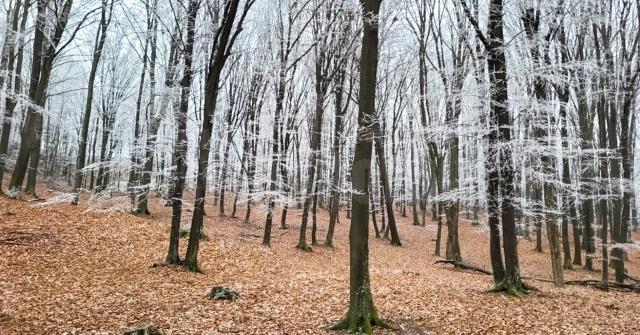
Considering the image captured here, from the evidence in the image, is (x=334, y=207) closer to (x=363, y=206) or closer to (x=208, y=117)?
(x=208, y=117)

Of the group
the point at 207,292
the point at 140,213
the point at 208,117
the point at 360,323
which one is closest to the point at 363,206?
the point at 360,323

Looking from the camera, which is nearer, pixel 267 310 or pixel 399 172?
pixel 267 310

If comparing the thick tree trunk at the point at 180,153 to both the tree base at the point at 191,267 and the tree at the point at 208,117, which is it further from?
the tree at the point at 208,117

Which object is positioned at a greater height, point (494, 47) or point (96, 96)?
point (96, 96)

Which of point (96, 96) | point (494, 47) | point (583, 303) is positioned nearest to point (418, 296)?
point (583, 303)

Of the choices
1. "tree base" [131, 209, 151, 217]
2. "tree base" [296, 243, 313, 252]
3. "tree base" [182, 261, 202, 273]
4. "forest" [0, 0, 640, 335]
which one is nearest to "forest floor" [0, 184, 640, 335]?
"forest" [0, 0, 640, 335]

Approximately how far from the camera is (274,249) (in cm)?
1554

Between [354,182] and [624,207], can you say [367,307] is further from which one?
[624,207]

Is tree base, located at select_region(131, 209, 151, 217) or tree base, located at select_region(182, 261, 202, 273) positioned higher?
tree base, located at select_region(131, 209, 151, 217)

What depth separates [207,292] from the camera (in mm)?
8578

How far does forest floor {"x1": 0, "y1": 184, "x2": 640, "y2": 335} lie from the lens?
6.52 metres

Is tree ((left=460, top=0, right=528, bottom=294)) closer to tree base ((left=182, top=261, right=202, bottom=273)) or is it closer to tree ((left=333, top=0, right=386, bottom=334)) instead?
tree ((left=333, top=0, right=386, bottom=334))

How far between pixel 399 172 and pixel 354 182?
38010mm

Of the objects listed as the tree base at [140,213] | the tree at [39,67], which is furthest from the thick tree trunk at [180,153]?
the tree base at [140,213]
